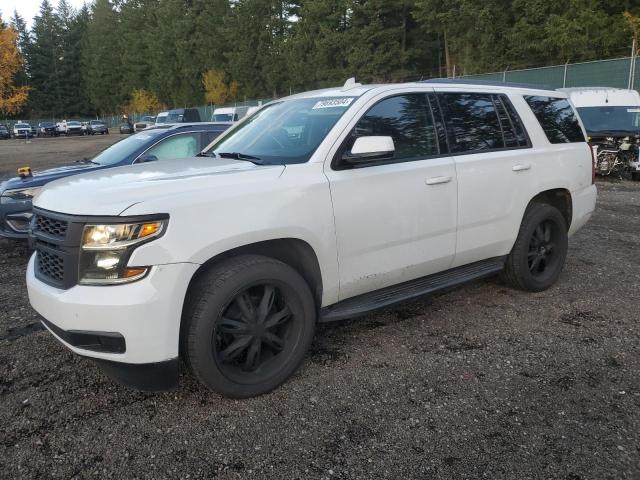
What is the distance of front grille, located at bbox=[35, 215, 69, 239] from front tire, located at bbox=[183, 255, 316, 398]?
755mm

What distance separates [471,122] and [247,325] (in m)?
2.47

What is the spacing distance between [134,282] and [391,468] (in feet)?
5.07

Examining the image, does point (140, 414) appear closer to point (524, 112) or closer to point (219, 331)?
point (219, 331)

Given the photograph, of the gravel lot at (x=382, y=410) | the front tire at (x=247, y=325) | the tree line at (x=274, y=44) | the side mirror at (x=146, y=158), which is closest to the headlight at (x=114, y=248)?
the front tire at (x=247, y=325)

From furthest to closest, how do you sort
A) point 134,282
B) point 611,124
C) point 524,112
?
point 611,124 → point 524,112 → point 134,282

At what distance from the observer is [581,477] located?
7.71 ft

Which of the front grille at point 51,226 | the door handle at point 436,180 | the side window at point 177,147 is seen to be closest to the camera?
the front grille at point 51,226

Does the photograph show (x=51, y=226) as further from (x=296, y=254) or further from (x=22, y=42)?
(x=22, y=42)

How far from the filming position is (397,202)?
11.4 feet

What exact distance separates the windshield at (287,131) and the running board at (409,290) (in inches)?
39.4

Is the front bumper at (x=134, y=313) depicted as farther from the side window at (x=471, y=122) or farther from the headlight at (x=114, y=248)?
the side window at (x=471, y=122)

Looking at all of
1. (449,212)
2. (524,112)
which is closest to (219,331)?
(449,212)

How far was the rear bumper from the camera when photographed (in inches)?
192

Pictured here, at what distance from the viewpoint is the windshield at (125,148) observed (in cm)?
665
